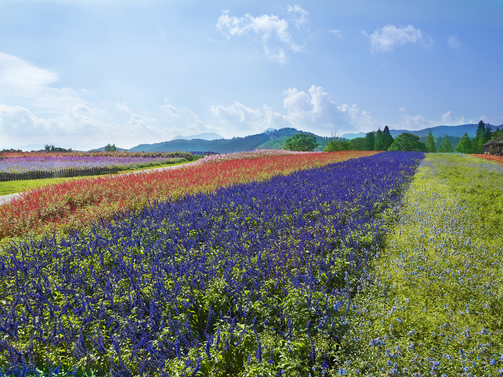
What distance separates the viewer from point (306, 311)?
114 inches

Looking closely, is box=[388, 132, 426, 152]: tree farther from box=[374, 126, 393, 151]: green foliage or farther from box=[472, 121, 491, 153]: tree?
box=[472, 121, 491, 153]: tree

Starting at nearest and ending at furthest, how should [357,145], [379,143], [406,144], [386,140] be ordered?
[406,144]
[379,143]
[386,140]
[357,145]

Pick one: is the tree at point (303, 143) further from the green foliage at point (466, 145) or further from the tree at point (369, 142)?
the green foliage at point (466, 145)

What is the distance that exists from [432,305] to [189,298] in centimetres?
304

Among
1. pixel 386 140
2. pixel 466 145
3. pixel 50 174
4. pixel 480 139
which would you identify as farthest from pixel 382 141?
pixel 50 174

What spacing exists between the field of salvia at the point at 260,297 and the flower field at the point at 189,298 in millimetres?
22

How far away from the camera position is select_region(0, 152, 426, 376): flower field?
2.41 m

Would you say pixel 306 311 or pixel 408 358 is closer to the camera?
pixel 408 358

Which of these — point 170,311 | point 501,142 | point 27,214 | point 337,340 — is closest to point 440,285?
point 337,340

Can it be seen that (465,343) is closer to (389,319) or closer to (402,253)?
(389,319)

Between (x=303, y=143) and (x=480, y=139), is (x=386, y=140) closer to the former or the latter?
(x=480, y=139)

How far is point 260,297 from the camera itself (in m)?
3.11

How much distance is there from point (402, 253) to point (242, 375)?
11.9ft

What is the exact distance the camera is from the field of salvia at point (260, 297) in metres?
2.42
